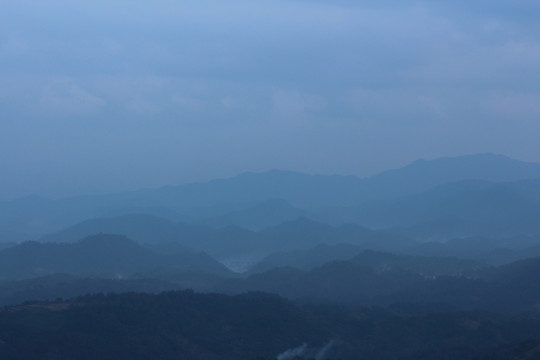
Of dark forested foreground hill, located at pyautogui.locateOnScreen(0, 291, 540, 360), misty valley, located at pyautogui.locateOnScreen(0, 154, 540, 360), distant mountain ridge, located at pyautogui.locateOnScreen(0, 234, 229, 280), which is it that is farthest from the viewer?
distant mountain ridge, located at pyautogui.locateOnScreen(0, 234, 229, 280)

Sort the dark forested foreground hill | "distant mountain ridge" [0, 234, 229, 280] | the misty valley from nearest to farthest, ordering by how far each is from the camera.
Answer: the dark forested foreground hill < the misty valley < "distant mountain ridge" [0, 234, 229, 280]

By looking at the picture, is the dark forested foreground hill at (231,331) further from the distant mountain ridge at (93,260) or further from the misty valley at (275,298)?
the distant mountain ridge at (93,260)

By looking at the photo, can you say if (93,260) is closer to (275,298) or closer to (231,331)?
(275,298)

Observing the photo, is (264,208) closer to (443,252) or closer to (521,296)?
(443,252)

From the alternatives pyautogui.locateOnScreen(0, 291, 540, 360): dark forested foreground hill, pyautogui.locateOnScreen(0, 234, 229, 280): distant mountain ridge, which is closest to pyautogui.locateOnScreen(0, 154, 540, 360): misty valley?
pyautogui.locateOnScreen(0, 291, 540, 360): dark forested foreground hill

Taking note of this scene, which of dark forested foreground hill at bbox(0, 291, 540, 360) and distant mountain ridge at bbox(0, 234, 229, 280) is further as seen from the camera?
distant mountain ridge at bbox(0, 234, 229, 280)

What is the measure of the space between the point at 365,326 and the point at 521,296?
23.2 metres

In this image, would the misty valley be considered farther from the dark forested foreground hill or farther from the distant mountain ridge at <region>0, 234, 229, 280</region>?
the distant mountain ridge at <region>0, 234, 229, 280</region>

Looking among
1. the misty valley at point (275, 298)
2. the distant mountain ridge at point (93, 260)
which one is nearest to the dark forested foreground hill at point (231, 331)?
the misty valley at point (275, 298)

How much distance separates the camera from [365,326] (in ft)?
166

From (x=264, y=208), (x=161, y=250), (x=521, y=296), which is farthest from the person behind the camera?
(x=264, y=208)

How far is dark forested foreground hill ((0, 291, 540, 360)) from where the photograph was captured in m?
42.2

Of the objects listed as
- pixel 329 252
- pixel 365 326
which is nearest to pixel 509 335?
pixel 365 326

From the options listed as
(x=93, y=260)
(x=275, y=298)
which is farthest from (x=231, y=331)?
(x=93, y=260)
